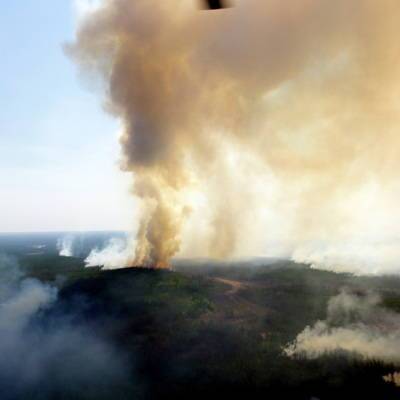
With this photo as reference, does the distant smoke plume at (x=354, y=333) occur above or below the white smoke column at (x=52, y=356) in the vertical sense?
A: above

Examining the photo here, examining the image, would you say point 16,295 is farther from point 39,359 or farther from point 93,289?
point 39,359

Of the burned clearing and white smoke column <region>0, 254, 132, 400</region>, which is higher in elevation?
the burned clearing

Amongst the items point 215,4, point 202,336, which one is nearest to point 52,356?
point 202,336

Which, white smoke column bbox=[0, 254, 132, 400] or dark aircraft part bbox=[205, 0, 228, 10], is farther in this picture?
white smoke column bbox=[0, 254, 132, 400]

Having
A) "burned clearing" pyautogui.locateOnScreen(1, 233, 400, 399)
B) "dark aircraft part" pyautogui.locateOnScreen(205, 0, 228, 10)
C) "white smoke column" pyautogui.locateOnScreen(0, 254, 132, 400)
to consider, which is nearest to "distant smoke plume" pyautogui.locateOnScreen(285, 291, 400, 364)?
"burned clearing" pyautogui.locateOnScreen(1, 233, 400, 399)

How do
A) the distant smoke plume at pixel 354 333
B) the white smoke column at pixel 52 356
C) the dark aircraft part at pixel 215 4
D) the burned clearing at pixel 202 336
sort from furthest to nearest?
the distant smoke plume at pixel 354 333 < the white smoke column at pixel 52 356 < the burned clearing at pixel 202 336 < the dark aircraft part at pixel 215 4

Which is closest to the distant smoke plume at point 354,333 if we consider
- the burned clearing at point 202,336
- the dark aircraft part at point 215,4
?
the burned clearing at point 202,336

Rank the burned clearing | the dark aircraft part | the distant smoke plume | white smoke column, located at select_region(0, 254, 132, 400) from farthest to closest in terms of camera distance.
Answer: the distant smoke plume < white smoke column, located at select_region(0, 254, 132, 400) < the burned clearing < the dark aircraft part

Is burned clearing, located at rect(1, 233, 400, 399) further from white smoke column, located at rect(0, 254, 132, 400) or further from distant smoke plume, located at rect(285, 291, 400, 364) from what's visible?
distant smoke plume, located at rect(285, 291, 400, 364)

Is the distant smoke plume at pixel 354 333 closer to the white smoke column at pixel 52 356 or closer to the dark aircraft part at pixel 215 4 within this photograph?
the white smoke column at pixel 52 356
